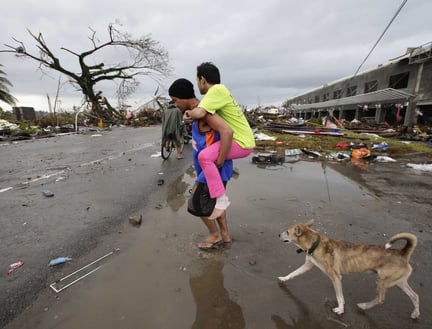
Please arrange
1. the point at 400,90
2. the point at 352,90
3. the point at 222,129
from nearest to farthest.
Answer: the point at 222,129 → the point at 400,90 → the point at 352,90

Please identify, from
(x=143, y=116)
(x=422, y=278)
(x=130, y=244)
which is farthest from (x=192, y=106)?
(x=143, y=116)

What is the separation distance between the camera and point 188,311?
5.84ft

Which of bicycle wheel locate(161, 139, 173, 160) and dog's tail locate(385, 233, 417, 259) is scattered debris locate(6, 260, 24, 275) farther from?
bicycle wheel locate(161, 139, 173, 160)

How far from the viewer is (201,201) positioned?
2340 mm

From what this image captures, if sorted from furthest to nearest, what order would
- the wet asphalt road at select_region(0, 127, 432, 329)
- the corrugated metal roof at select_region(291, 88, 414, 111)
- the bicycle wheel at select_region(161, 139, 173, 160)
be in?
the corrugated metal roof at select_region(291, 88, 414, 111) < the bicycle wheel at select_region(161, 139, 173, 160) < the wet asphalt road at select_region(0, 127, 432, 329)

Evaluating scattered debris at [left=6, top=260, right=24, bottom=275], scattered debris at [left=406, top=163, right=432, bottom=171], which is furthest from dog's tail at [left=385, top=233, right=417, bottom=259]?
scattered debris at [left=406, top=163, right=432, bottom=171]

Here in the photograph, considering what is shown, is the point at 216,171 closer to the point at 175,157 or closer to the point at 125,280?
the point at 125,280

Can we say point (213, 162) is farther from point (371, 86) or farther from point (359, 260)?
point (371, 86)

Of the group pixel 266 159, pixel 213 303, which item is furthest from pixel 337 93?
pixel 213 303

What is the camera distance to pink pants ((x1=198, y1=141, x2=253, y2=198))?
2.12 meters

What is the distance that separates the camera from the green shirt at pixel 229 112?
1984 millimetres

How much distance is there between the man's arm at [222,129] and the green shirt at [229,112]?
3.7 inches

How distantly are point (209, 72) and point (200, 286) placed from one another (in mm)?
2024

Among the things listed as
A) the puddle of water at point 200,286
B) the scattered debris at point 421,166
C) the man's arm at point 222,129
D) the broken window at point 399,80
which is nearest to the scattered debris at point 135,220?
the puddle of water at point 200,286
